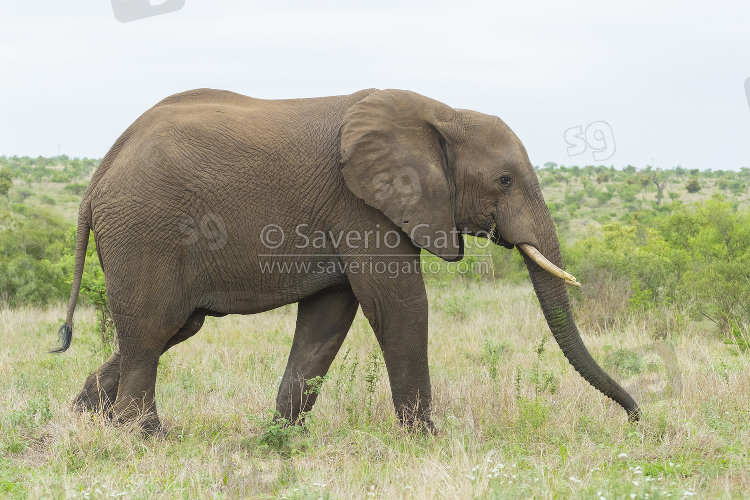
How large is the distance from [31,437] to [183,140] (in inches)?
105

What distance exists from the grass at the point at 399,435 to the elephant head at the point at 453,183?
70 centimetres

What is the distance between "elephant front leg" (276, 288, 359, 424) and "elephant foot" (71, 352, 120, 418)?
59.2 inches

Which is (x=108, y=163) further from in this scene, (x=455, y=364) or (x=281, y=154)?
(x=455, y=364)

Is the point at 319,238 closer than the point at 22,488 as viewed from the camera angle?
No

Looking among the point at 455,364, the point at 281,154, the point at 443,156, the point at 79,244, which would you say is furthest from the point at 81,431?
the point at 455,364

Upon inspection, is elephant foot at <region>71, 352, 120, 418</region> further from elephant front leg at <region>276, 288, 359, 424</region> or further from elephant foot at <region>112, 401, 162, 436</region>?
elephant front leg at <region>276, 288, 359, 424</region>

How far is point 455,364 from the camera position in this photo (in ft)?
31.0

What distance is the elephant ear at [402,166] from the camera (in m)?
6.23

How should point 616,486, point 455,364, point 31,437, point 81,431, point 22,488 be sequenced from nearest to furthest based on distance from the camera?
point 616,486
point 22,488
point 81,431
point 31,437
point 455,364

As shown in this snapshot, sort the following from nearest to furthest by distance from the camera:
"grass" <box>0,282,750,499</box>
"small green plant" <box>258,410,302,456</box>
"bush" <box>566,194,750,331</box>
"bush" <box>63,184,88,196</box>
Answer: "grass" <box>0,282,750,499</box> < "small green plant" <box>258,410,302,456</box> < "bush" <box>566,194,750,331</box> < "bush" <box>63,184,88,196</box>

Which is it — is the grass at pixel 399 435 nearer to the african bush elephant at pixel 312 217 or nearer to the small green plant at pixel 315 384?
the small green plant at pixel 315 384

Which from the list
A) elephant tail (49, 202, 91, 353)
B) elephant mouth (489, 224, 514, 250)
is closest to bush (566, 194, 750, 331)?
elephant mouth (489, 224, 514, 250)

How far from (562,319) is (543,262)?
564mm

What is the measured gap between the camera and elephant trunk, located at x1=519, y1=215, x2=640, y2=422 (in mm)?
6527
